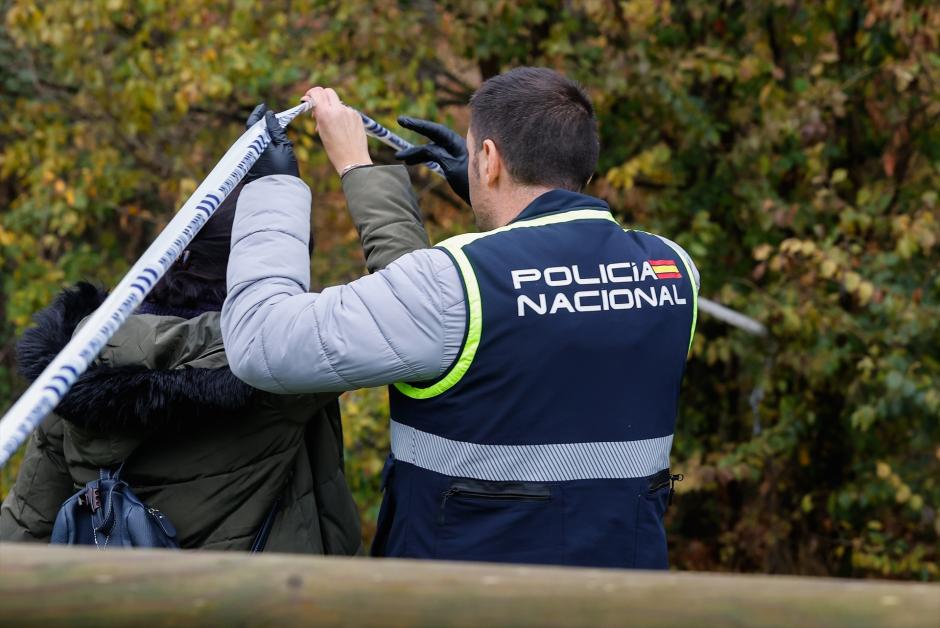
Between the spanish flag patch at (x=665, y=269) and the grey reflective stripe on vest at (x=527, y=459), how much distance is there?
0.30 meters

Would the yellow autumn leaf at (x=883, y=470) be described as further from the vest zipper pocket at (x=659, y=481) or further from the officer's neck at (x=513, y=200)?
the officer's neck at (x=513, y=200)

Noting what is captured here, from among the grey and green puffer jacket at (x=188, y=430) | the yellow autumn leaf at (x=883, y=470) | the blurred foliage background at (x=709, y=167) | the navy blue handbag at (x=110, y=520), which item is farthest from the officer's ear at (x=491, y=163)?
the yellow autumn leaf at (x=883, y=470)

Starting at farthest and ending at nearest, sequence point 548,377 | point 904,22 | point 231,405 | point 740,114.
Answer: point 740,114 → point 904,22 → point 231,405 → point 548,377

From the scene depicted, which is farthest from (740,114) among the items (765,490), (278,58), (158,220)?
(158,220)

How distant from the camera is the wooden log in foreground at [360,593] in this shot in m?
1.08

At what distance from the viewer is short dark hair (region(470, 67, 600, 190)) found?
207 centimetres

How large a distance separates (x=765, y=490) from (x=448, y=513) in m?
4.40

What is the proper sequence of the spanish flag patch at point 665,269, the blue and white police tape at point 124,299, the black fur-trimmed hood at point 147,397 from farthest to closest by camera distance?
the black fur-trimmed hood at point 147,397 < the spanish flag patch at point 665,269 < the blue and white police tape at point 124,299

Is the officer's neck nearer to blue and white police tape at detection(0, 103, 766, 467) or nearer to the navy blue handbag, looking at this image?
blue and white police tape at detection(0, 103, 766, 467)

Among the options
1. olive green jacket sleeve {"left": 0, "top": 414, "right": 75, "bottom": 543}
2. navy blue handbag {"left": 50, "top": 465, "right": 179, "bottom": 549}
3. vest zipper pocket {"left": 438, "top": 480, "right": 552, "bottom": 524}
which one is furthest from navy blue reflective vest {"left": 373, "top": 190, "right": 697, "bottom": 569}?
olive green jacket sleeve {"left": 0, "top": 414, "right": 75, "bottom": 543}

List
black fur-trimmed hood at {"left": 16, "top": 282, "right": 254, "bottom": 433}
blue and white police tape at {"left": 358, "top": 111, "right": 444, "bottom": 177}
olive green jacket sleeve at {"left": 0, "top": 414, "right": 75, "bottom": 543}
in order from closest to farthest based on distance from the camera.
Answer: black fur-trimmed hood at {"left": 16, "top": 282, "right": 254, "bottom": 433}, olive green jacket sleeve at {"left": 0, "top": 414, "right": 75, "bottom": 543}, blue and white police tape at {"left": 358, "top": 111, "right": 444, "bottom": 177}

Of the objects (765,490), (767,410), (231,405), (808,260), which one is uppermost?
(231,405)

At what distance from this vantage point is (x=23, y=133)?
6.52 metres

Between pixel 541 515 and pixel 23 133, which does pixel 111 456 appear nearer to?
pixel 541 515
